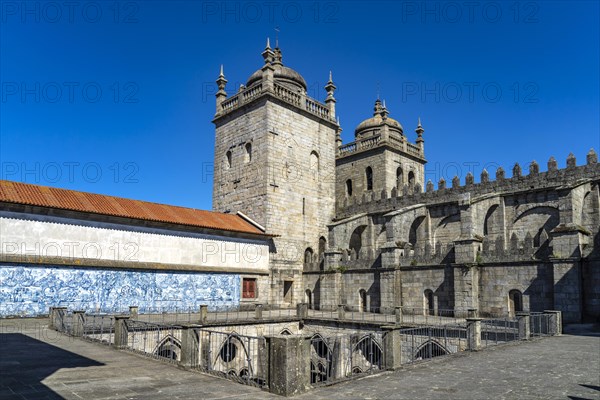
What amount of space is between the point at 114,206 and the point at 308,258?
48.9 feet

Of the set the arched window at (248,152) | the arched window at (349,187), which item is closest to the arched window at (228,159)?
the arched window at (248,152)

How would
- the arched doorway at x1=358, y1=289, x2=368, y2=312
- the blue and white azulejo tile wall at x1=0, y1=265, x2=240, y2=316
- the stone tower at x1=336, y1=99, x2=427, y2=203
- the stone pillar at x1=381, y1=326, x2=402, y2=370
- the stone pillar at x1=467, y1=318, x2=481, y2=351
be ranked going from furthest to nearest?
1. the stone tower at x1=336, y1=99, x2=427, y2=203
2. the arched doorway at x1=358, y1=289, x2=368, y2=312
3. the blue and white azulejo tile wall at x1=0, y1=265, x2=240, y2=316
4. the stone pillar at x1=467, y1=318, x2=481, y2=351
5. the stone pillar at x1=381, y1=326, x2=402, y2=370

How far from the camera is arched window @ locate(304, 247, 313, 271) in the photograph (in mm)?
34188

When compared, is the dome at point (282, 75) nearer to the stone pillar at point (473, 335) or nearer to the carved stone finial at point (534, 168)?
the carved stone finial at point (534, 168)

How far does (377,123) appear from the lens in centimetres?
4544

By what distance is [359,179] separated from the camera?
42062 millimetres

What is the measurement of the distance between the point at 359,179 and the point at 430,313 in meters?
17.8

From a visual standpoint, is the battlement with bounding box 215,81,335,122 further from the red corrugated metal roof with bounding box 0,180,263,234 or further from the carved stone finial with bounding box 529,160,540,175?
the carved stone finial with bounding box 529,160,540,175

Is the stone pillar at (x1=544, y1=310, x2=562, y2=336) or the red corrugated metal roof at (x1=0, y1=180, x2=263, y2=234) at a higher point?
the red corrugated metal roof at (x1=0, y1=180, x2=263, y2=234)

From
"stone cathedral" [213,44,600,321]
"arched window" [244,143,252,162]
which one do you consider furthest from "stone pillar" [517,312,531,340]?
"arched window" [244,143,252,162]

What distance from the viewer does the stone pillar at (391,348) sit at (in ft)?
38.5

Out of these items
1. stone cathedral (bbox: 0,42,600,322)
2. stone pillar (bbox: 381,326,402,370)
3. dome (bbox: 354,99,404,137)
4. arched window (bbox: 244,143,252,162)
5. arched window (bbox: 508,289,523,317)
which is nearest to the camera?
stone pillar (bbox: 381,326,402,370)

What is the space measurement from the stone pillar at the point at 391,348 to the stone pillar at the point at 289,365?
136 inches

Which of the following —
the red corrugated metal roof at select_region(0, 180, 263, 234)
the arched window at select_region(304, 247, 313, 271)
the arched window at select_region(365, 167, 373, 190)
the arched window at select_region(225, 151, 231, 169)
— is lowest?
the arched window at select_region(304, 247, 313, 271)
